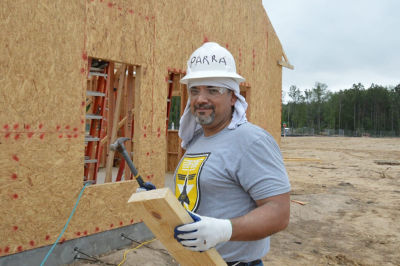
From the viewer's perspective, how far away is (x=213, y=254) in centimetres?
148

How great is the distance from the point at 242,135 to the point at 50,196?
336cm

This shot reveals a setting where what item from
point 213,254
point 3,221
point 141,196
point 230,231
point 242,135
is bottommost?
point 3,221

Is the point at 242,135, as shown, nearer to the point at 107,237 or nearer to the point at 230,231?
the point at 230,231

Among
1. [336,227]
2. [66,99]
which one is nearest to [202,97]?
[66,99]

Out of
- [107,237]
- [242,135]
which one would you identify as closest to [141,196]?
[242,135]

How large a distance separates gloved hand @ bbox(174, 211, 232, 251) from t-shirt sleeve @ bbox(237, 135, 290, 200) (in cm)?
22

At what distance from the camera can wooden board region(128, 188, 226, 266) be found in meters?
1.33

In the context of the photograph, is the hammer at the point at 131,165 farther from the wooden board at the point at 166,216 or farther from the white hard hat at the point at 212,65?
the white hard hat at the point at 212,65

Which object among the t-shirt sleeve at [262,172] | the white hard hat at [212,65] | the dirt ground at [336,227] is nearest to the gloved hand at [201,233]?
the t-shirt sleeve at [262,172]

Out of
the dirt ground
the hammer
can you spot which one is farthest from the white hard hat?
the dirt ground

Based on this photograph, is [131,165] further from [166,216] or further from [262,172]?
[262,172]

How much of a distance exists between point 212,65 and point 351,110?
79.5 metres

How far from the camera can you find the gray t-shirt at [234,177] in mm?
1477

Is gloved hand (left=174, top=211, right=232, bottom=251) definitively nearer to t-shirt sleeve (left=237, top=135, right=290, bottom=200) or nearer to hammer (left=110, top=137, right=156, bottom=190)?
t-shirt sleeve (left=237, top=135, right=290, bottom=200)
